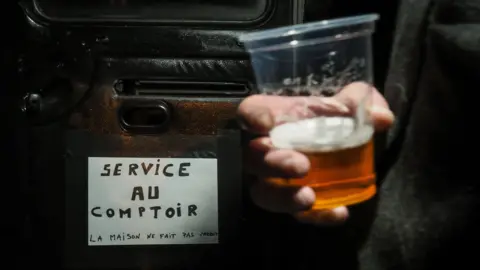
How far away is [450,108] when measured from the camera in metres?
0.78

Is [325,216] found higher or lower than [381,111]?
lower

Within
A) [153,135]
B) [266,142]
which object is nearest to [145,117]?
[153,135]

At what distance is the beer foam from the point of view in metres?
0.64

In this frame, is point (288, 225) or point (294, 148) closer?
point (294, 148)

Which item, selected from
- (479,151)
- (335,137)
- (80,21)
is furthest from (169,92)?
(479,151)

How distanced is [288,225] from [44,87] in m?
0.32

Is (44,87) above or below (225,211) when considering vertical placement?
above

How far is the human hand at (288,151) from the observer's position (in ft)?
2.11

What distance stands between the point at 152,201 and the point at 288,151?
0.22 metres

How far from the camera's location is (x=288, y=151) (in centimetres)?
65

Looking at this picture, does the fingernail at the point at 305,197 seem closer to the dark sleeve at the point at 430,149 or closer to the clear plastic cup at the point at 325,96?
the clear plastic cup at the point at 325,96

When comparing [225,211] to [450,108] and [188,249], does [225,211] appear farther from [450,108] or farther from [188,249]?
[450,108]

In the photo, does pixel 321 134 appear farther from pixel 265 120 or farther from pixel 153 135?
pixel 153 135

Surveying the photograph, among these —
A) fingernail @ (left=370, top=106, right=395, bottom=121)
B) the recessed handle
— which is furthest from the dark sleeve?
the recessed handle
